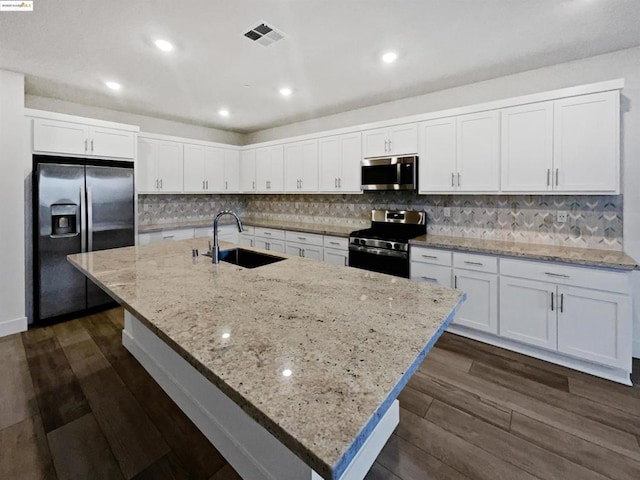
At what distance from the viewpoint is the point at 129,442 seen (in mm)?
1841

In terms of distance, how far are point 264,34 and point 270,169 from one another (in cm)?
276

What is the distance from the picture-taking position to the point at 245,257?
263 centimetres

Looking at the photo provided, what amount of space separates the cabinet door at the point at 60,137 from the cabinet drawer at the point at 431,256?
3891mm

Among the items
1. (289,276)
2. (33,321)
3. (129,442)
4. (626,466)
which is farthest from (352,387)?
(33,321)

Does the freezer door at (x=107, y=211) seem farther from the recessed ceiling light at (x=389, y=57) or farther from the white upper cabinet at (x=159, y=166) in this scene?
the recessed ceiling light at (x=389, y=57)

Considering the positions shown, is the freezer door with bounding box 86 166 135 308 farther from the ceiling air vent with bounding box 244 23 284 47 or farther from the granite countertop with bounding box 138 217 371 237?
the ceiling air vent with bounding box 244 23 284 47

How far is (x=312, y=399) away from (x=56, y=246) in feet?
12.9

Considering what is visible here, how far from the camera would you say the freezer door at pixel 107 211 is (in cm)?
365

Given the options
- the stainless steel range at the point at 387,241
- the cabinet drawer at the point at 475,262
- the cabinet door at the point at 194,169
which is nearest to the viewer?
the cabinet drawer at the point at 475,262

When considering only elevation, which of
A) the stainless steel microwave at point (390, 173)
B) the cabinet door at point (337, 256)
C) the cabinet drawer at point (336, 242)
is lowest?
the cabinet door at point (337, 256)

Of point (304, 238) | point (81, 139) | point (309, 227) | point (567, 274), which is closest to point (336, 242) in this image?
point (304, 238)

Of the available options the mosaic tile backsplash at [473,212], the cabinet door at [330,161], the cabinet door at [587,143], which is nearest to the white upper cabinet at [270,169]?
the mosaic tile backsplash at [473,212]

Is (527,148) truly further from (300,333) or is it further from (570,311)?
(300,333)

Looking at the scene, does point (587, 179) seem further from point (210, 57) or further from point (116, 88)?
point (116, 88)
